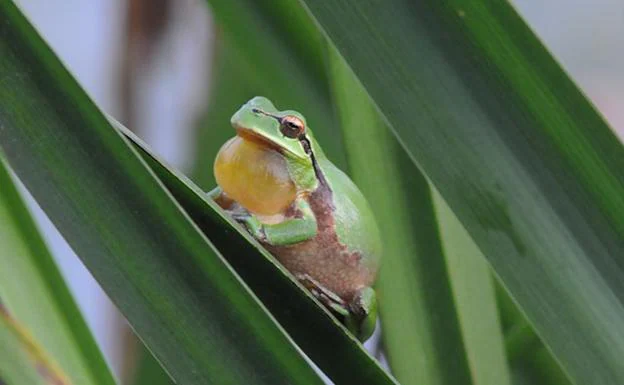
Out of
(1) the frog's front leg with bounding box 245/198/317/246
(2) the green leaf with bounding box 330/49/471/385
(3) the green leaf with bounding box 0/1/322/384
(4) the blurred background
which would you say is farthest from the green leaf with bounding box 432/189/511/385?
(4) the blurred background

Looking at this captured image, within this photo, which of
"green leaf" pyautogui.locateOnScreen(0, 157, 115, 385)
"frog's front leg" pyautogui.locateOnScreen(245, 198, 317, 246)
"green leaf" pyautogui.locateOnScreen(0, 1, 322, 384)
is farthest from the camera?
"frog's front leg" pyautogui.locateOnScreen(245, 198, 317, 246)

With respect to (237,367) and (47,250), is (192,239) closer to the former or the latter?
(237,367)

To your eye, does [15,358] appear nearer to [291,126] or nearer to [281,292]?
[281,292]

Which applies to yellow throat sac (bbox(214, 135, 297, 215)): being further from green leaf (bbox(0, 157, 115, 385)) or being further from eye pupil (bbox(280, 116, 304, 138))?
green leaf (bbox(0, 157, 115, 385))

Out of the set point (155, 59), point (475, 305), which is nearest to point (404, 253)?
point (475, 305)

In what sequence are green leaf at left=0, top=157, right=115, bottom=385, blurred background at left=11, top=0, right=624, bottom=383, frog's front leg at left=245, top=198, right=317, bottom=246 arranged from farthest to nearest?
1. blurred background at left=11, top=0, right=624, bottom=383
2. frog's front leg at left=245, top=198, right=317, bottom=246
3. green leaf at left=0, top=157, right=115, bottom=385

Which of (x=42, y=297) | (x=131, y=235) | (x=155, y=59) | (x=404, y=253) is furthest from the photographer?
(x=155, y=59)

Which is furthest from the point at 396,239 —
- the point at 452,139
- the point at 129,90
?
the point at 129,90
